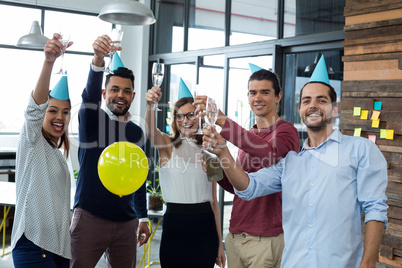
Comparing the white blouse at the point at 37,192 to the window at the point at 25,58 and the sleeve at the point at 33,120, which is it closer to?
the sleeve at the point at 33,120

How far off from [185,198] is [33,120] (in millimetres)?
877

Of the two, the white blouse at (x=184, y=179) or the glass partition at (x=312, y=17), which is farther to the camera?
the glass partition at (x=312, y=17)

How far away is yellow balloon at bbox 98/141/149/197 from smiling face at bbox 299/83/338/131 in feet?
2.56

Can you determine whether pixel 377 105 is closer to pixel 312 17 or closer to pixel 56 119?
pixel 312 17

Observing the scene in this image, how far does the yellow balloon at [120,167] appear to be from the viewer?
194 cm

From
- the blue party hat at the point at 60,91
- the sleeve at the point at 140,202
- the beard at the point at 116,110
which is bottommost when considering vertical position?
the sleeve at the point at 140,202

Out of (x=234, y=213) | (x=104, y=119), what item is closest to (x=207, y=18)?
(x=104, y=119)

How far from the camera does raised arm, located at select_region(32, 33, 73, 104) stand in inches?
69.5

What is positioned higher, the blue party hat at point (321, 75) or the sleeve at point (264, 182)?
the blue party hat at point (321, 75)

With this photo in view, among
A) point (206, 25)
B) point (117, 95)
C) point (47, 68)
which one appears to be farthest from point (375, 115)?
point (206, 25)

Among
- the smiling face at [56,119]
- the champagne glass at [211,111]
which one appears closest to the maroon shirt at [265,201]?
the champagne glass at [211,111]

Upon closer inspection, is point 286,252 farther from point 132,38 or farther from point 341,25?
point 132,38

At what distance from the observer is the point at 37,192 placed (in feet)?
6.40

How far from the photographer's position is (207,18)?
17.8 feet
